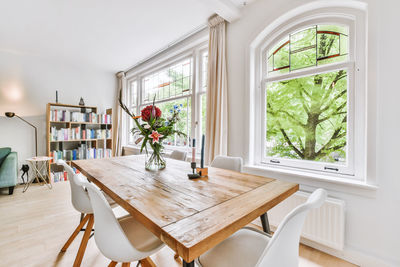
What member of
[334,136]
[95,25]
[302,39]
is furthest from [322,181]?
[95,25]

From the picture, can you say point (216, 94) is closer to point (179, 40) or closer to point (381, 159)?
point (179, 40)

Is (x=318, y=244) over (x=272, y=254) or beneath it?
beneath

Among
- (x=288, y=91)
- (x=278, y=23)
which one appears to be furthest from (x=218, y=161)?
(x=278, y=23)

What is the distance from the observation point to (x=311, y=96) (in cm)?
196

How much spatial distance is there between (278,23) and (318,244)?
2384 millimetres

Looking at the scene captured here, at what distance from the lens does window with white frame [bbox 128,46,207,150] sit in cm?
312

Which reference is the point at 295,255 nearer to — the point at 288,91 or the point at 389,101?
the point at 389,101

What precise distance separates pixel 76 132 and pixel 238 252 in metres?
4.43

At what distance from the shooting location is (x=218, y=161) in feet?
6.40

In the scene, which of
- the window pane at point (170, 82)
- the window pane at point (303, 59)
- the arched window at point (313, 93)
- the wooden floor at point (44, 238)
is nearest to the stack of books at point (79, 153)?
the wooden floor at point (44, 238)

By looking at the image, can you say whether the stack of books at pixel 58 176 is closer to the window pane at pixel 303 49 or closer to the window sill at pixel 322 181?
the window sill at pixel 322 181

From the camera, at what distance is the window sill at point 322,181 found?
1.49 meters

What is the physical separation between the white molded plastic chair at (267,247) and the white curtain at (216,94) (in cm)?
146

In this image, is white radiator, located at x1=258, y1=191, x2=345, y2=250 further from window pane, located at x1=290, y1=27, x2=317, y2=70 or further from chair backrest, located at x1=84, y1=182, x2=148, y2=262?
chair backrest, located at x1=84, y1=182, x2=148, y2=262
